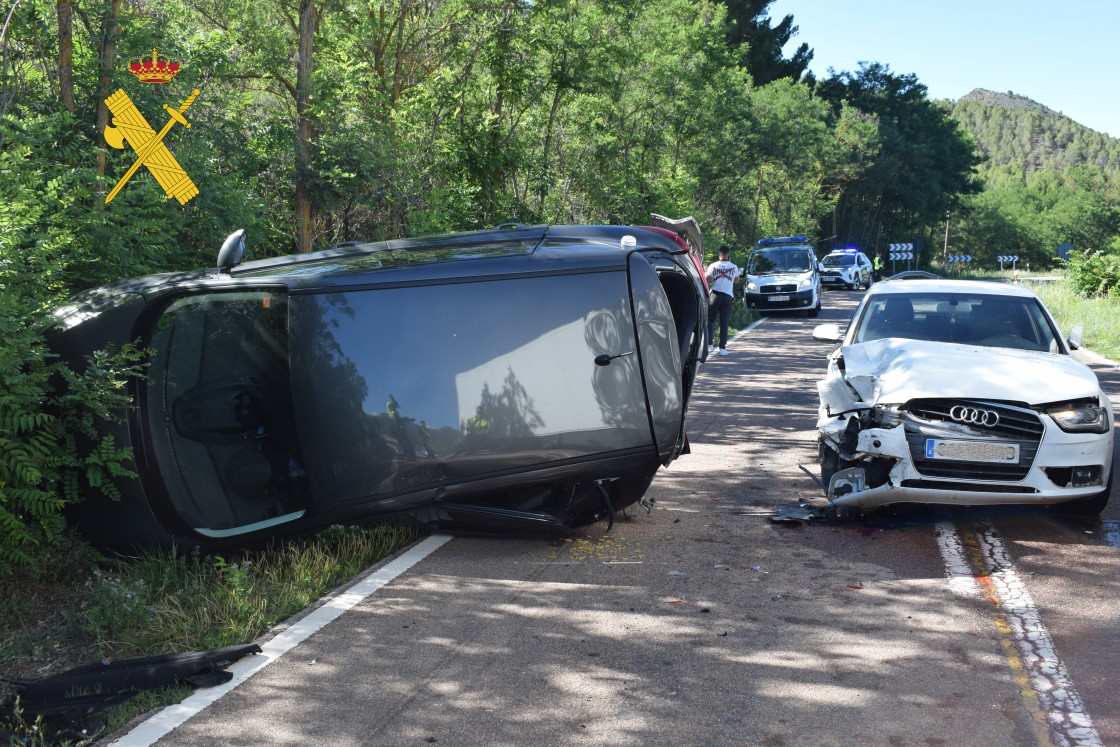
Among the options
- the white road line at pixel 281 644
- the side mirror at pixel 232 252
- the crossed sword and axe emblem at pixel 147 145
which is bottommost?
the white road line at pixel 281 644

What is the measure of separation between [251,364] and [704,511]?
327 cm

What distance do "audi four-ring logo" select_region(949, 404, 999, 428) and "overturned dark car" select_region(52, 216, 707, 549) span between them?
5.81ft

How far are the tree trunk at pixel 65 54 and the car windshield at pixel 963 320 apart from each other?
7.49m

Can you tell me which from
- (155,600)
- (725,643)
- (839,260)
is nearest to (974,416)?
(725,643)

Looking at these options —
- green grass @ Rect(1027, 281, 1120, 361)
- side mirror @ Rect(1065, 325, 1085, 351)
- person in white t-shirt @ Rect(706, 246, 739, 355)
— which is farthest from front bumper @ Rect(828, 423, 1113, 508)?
person in white t-shirt @ Rect(706, 246, 739, 355)

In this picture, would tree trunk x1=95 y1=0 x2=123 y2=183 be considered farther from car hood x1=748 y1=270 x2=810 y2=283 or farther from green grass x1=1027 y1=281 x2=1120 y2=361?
car hood x1=748 y1=270 x2=810 y2=283

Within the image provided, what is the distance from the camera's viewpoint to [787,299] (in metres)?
31.0

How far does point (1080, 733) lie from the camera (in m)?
4.04

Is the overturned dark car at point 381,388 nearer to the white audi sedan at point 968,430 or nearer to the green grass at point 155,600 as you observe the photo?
the green grass at point 155,600

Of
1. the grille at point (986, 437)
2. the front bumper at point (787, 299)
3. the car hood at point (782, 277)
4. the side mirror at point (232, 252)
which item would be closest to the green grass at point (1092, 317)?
the front bumper at point (787, 299)

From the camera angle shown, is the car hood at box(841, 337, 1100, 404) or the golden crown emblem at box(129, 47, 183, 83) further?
the golden crown emblem at box(129, 47, 183, 83)

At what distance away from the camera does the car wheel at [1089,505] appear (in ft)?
22.9

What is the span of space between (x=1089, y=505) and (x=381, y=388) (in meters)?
4.64

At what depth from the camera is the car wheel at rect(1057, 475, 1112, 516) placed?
6973 mm
